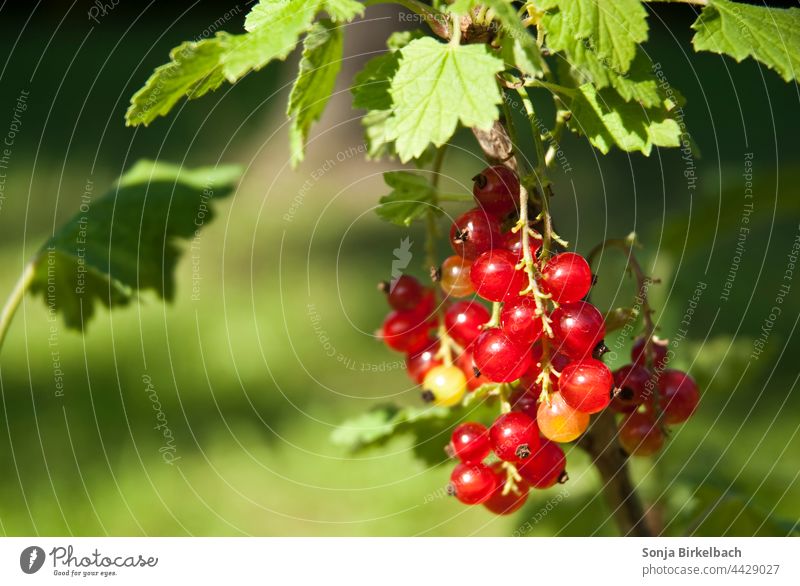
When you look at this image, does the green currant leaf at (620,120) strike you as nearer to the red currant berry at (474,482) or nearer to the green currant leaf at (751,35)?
the green currant leaf at (751,35)

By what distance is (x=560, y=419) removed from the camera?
3.07ft

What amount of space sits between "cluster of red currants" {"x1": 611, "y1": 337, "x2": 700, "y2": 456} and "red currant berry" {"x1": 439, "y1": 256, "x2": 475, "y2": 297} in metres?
0.23

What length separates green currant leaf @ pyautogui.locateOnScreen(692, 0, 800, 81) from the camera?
3.06ft

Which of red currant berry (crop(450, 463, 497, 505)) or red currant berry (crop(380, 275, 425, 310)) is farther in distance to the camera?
red currant berry (crop(380, 275, 425, 310))

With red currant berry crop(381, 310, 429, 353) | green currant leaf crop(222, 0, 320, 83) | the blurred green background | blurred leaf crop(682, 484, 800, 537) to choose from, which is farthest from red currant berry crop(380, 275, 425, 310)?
blurred leaf crop(682, 484, 800, 537)

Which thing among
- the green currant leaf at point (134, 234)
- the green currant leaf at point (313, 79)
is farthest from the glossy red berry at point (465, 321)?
the green currant leaf at point (134, 234)

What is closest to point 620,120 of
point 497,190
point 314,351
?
point 497,190

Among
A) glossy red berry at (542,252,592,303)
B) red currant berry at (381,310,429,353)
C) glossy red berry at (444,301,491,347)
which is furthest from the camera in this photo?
red currant berry at (381,310,429,353)

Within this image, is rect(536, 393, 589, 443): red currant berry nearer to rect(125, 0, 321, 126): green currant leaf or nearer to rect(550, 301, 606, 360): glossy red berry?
rect(550, 301, 606, 360): glossy red berry

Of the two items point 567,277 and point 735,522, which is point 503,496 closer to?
point 567,277

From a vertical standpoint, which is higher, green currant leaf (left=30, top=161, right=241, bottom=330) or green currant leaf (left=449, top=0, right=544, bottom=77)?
green currant leaf (left=30, top=161, right=241, bottom=330)

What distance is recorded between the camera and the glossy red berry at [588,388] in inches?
36.3

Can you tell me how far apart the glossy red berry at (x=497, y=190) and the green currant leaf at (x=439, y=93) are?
0.11 metres
